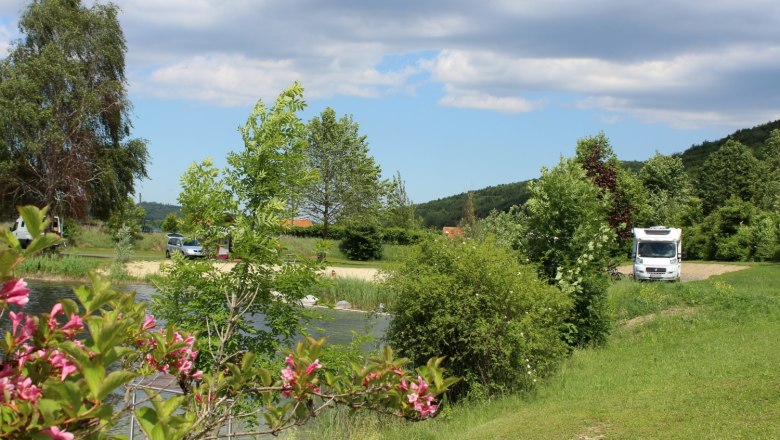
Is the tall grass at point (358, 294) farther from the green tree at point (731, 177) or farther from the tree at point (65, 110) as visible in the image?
the green tree at point (731, 177)

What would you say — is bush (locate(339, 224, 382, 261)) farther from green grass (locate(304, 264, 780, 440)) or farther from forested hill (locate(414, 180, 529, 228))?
forested hill (locate(414, 180, 529, 228))

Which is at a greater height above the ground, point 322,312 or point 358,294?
point 322,312

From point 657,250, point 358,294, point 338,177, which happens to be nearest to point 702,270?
point 657,250

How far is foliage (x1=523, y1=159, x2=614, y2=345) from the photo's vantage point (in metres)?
15.7

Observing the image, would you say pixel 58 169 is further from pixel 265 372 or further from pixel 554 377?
pixel 265 372

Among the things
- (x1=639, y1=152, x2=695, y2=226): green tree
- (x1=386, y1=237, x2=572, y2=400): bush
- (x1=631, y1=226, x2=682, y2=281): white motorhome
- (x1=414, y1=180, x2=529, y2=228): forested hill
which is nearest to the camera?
(x1=386, y1=237, x2=572, y2=400): bush

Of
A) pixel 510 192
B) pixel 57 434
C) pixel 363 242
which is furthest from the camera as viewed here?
pixel 510 192

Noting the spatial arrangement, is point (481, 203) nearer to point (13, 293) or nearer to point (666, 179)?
point (666, 179)

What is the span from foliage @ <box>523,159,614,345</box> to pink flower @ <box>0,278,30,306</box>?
1390 centimetres

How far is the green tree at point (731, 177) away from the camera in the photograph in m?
64.2

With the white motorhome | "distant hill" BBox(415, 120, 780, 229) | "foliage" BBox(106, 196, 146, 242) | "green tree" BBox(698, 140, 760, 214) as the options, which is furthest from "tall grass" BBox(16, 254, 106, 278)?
"distant hill" BBox(415, 120, 780, 229)

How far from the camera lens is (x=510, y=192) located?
118312 millimetres

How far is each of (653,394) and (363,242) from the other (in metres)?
41.9

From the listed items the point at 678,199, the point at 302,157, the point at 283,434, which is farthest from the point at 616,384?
the point at 678,199
